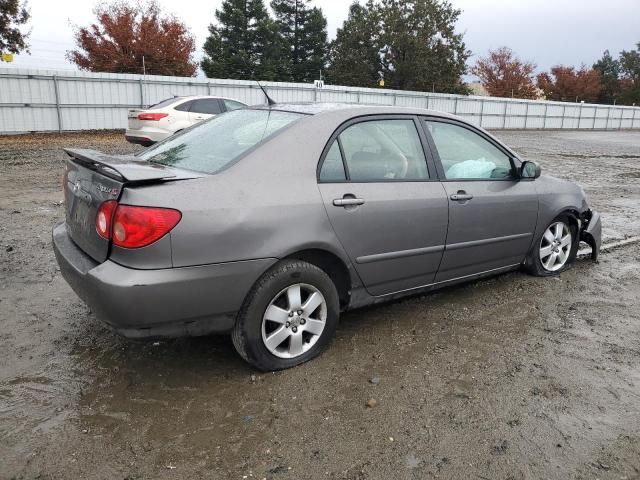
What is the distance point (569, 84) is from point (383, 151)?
70184 mm

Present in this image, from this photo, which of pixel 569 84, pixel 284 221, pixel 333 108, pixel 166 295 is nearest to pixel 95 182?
pixel 166 295

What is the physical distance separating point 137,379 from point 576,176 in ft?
39.9

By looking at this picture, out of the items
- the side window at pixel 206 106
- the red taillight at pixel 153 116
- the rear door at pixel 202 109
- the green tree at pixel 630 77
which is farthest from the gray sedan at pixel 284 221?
the green tree at pixel 630 77

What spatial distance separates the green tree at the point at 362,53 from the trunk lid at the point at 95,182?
4442 cm

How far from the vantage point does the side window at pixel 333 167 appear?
329 cm

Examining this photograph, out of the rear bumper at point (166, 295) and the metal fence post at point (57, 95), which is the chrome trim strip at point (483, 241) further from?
the metal fence post at point (57, 95)

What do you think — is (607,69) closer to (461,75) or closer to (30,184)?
(461,75)

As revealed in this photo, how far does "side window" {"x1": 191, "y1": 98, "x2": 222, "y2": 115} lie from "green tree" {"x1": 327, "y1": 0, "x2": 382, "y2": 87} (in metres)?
33.7

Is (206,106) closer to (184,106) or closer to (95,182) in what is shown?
(184,106)

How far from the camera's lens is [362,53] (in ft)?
150

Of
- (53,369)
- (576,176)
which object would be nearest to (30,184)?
(53,369)

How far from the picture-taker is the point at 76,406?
2820mm

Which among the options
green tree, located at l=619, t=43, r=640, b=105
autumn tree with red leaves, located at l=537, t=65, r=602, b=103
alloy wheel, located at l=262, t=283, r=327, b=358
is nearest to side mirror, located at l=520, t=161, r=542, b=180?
alloy wheel, located at l=262, t=283, r=327, b=358

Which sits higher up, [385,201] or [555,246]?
[385,201]
